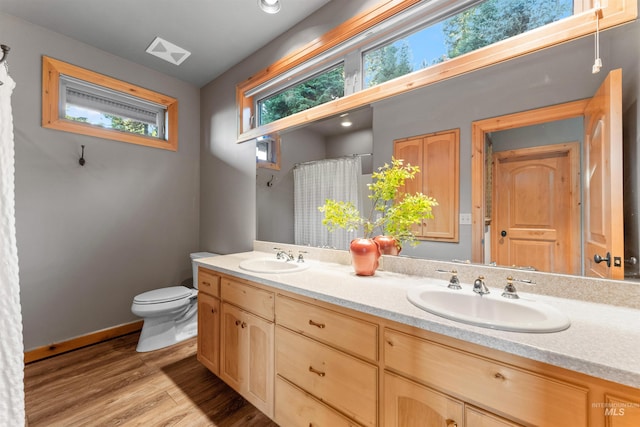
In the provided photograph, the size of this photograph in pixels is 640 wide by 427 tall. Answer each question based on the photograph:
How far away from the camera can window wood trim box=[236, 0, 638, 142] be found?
1054mm

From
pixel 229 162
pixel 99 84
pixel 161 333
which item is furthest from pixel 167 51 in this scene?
pixel 161 333

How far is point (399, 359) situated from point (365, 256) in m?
0.57

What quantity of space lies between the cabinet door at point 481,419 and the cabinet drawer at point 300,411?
46 centimetres

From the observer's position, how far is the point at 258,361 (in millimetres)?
1444

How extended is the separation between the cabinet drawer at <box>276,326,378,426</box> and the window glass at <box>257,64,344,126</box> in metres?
1.59

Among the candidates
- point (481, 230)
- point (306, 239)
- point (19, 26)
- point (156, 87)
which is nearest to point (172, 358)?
point (306, 239)

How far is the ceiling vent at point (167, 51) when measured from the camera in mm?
2281

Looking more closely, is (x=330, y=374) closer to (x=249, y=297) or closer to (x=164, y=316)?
(x=249, y=297)

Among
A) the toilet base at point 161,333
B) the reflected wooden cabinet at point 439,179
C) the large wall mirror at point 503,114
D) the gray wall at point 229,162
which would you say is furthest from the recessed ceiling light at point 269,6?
the toilet base at point 161,333

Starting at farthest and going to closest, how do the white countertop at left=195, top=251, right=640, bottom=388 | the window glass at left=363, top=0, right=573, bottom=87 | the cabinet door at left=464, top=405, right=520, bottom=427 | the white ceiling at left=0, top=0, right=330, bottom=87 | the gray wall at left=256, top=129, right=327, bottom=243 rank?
the gray wall at left=256, top=129, right=327, bottom=243 < the white ceiling at left=0, top=0, right=330, bottom=87 < the window glass at left=363, top=0, right=573, bottom=87 < the cabinet door at left=464, top=405, right=520, bottom=427 < the white countertop at left=195, top=251, right=640, bottom=388

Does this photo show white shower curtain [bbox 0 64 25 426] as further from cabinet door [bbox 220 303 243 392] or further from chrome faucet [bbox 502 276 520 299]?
chrome faucet [bbox 502 276 520 299]

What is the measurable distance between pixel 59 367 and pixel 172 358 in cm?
78

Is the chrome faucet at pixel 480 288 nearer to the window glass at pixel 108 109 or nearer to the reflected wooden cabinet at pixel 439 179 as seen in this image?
the reflected wooden cabinet at pixel 439 179

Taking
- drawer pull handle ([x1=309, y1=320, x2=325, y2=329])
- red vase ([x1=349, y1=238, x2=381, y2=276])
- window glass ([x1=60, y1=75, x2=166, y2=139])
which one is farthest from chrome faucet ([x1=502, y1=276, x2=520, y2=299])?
window glass ([x1=60, y1=75, x2=166, y2=139])
